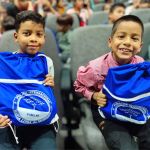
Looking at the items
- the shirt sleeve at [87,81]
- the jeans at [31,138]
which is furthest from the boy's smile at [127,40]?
the jeans at [31,138]

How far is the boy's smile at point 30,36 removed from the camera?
1.43 meters

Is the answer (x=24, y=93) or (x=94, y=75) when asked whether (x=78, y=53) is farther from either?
(x=24, y=93)

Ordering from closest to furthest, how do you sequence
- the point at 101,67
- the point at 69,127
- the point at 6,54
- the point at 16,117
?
the point at 16,117 < the point at 6,54 < the point at 101,67 < the point at 69,127

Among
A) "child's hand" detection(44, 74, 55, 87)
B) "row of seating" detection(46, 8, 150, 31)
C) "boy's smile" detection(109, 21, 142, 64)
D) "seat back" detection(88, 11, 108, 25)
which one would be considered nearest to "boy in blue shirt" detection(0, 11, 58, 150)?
"child's hand" detection(44, 74, 55, 87)

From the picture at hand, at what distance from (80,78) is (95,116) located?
0.18m

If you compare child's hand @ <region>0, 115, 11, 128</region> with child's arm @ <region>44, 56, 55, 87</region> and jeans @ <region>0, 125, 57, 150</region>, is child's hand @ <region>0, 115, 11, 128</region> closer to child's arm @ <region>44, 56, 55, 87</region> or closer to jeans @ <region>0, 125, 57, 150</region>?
jeans @ <region>0, 125, 57, 150</region>

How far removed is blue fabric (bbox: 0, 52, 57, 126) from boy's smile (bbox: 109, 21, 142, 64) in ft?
1.07

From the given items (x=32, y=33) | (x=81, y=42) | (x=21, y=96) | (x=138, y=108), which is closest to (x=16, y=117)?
(x=21, y=96)

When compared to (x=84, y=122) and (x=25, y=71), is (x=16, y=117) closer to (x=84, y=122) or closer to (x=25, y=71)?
(x=25, y=71)

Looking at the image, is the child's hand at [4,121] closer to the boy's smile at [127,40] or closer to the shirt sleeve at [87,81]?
the shirt sleeve at [87,81]

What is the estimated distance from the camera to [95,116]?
1534 millimetres

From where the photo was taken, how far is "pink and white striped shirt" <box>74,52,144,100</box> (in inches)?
59.6

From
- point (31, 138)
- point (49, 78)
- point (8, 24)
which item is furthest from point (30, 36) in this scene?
point (8, 24)

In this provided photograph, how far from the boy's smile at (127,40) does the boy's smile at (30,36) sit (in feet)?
1.04
